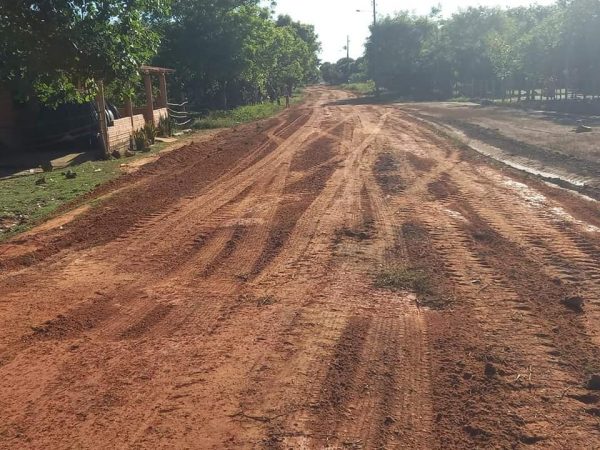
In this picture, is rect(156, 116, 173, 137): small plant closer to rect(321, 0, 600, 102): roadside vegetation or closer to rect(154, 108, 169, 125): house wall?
rect(154, 108, 169, 125): house wall

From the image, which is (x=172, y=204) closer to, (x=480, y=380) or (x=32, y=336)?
(x=32, y=336)

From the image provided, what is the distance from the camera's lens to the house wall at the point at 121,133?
17.7 m

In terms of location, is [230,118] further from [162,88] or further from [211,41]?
[162,88]

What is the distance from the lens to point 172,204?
10.1 m

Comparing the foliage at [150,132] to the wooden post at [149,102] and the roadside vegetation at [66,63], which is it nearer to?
the roadside vegetation at [66,63]

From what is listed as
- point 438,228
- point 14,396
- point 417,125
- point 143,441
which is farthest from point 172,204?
point 417,125

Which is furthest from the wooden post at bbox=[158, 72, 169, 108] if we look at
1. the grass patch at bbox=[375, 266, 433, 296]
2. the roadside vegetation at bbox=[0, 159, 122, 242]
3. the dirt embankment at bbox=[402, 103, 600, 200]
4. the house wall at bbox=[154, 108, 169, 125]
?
the grass patch at bbox=[375, 266, 433, 296]

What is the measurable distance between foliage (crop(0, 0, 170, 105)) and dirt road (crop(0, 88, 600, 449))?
8.31 ft

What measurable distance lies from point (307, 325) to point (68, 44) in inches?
272

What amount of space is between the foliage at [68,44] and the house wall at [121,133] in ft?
21.0

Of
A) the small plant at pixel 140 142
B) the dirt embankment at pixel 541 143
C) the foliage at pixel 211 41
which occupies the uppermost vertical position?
the foliage at pixel 211 41

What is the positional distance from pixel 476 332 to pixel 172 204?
21.9ft

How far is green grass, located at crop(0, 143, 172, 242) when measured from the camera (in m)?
9.25

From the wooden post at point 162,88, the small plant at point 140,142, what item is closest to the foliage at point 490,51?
the wooden post at point 162,88
